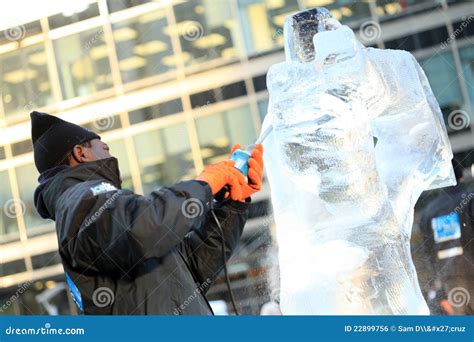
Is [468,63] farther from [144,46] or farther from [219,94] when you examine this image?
[144,46]

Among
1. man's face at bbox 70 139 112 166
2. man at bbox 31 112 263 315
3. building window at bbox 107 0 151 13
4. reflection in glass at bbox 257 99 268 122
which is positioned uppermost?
building window at bbox 107 0 151 13

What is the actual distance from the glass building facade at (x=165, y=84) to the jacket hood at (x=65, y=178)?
1.54 ft

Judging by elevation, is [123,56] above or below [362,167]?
above

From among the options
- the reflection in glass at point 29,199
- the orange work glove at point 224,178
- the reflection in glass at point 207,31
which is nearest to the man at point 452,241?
the orange work glove at point 224,178

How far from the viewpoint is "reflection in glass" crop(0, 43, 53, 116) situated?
10.2ft

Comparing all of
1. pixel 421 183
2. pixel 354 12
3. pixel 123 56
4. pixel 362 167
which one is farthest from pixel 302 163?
pixel 123 56

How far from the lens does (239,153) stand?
2.50m

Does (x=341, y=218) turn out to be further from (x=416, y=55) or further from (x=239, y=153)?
(x=416, y=55)

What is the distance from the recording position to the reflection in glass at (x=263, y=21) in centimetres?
280

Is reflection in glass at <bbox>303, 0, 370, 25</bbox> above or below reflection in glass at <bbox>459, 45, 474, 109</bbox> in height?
above

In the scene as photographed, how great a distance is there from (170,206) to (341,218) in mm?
674

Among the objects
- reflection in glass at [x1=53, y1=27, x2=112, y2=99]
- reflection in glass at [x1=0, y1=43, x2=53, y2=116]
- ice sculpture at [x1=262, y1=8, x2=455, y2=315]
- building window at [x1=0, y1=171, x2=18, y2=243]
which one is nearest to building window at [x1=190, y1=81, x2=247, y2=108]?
ice sculpture at [x1=262, y1=8, x2=455, y2=315]

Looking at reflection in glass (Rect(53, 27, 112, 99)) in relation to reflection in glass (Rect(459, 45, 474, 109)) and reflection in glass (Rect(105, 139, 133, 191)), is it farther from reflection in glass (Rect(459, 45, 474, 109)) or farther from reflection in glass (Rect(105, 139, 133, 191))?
reflection in glass (Rect(459, 45, 474, 109))

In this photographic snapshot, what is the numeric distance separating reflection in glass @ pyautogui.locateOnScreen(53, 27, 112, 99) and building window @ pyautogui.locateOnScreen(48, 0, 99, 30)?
0.06 meters
